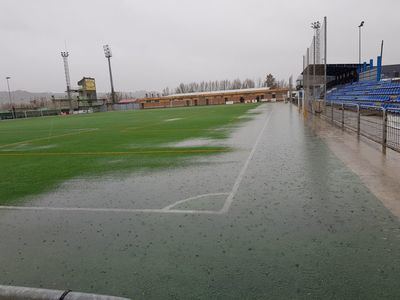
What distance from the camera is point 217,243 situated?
14.3 feet

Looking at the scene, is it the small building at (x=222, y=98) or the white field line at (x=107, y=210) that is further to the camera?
the small building at (x=222, y=98)

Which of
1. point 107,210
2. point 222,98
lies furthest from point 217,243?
point 222,98

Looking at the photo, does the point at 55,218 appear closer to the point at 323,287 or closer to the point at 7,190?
the point at 7,190

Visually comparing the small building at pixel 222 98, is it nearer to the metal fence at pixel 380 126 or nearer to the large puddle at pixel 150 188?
the metal fence at pixel 380 126

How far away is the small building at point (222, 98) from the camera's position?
357 ft

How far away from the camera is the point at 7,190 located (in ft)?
25.3

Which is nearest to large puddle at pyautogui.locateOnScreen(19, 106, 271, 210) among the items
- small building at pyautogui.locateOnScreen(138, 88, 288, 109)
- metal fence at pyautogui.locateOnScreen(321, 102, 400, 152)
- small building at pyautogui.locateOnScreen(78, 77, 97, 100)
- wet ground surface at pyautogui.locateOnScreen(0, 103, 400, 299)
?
wet ground surface at pyautogui.locateOnScreen(0, 103, 400, 299)

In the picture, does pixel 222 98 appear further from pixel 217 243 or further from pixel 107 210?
pixel 217 243

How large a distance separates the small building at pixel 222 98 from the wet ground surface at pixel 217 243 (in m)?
103

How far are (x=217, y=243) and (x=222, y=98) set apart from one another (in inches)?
4369

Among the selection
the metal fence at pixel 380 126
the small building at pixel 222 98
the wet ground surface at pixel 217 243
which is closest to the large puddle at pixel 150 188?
the wet ground surface at pixel 217 243

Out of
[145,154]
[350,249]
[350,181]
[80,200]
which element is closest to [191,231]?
[350,249]

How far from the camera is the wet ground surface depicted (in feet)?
11.1

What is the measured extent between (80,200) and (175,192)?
183cm
